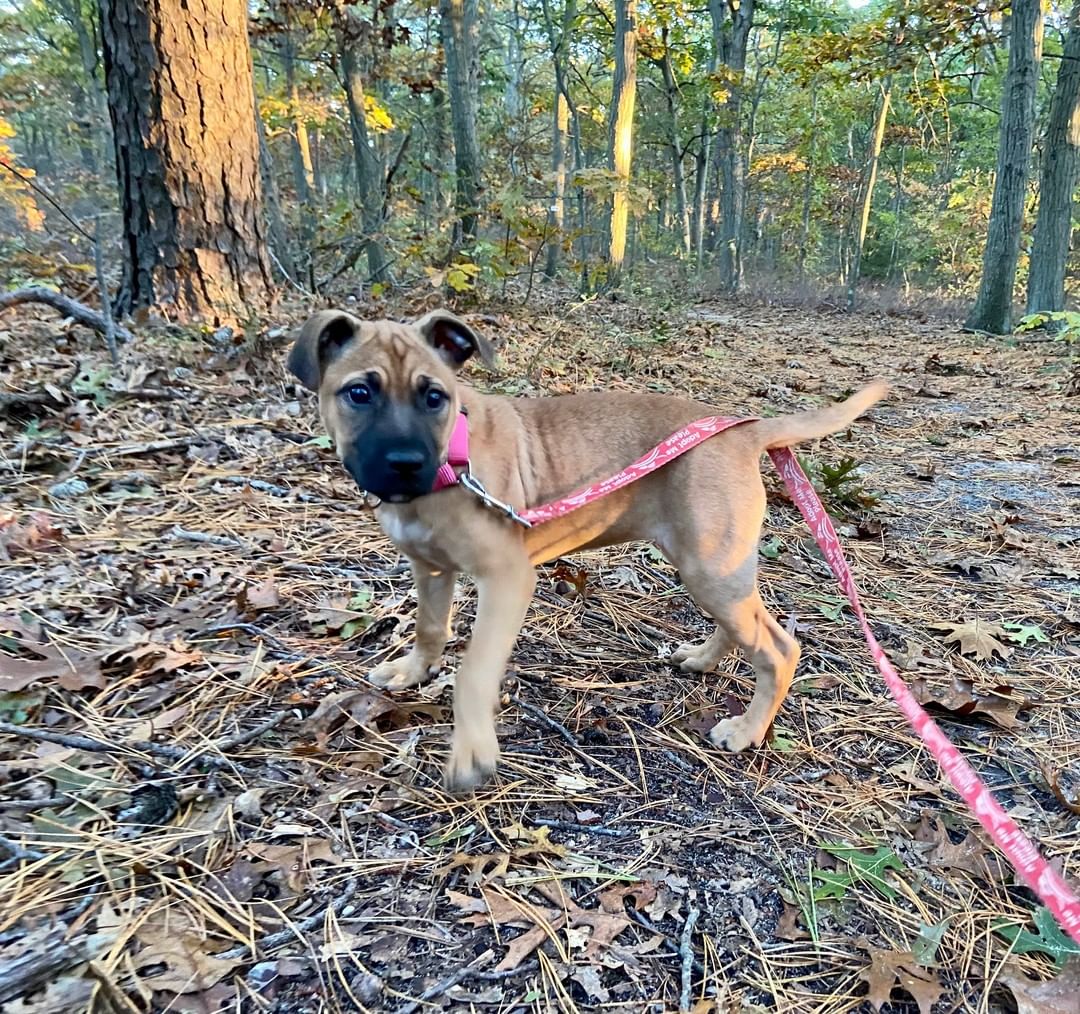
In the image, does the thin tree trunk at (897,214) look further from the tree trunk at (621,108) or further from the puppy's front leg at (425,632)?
the puppy's front leg at (425,632)

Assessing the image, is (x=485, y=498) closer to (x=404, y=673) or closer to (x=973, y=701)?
(x=404, y=673)

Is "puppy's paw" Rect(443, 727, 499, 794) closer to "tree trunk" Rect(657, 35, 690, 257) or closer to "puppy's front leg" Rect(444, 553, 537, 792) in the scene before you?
"puppy's front leg" Rect(444, 553, 537, 792)

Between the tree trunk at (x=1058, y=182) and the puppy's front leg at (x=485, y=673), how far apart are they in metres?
17.0

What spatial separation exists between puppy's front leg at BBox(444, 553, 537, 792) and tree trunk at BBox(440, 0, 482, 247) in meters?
10.1

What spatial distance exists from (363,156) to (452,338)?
1238 centimetres

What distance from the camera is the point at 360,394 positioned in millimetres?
2904

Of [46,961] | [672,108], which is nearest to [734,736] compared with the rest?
[46,961]

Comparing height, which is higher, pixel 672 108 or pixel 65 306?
pixel 672 108

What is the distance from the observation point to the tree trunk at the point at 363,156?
11.3 metres

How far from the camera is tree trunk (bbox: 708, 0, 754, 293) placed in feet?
82.8

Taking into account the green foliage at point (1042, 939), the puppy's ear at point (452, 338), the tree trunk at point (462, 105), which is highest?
the tree trunk at point (462, 105)

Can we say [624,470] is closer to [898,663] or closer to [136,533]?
[898,663]

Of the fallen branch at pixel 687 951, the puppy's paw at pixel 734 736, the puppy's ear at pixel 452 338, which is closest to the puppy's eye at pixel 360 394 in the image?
the puppy's ear at pixel 452 338

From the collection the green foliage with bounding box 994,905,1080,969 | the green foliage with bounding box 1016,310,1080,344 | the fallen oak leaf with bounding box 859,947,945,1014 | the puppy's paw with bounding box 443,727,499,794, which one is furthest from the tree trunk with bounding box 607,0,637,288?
the fallen oak leaf with bounding box 859,947,945,1014
